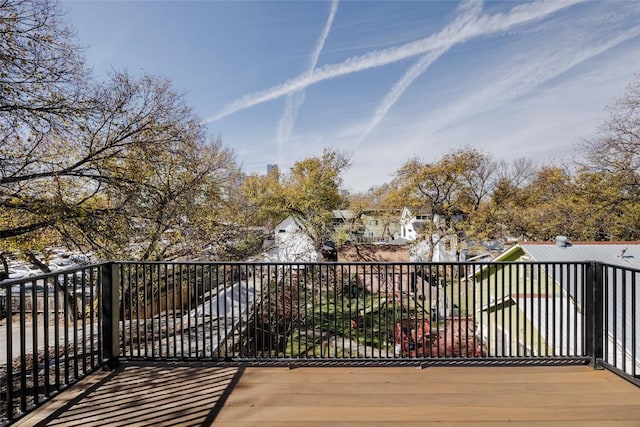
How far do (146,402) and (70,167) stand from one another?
5.62 m

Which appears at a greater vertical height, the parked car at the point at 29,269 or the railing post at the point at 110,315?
the railing post at the point at 110,315

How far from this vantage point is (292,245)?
14883 mm

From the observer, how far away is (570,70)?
29.1 ft

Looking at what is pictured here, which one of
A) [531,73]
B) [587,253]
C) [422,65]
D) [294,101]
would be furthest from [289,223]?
[587,253]

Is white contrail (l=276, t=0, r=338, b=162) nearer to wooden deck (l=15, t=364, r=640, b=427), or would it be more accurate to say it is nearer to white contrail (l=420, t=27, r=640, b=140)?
white contrail (l=420, t=27, r=640, b=140)

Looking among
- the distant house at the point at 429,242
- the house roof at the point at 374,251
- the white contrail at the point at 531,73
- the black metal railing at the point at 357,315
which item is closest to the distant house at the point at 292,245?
the house roof at the point at 374,251

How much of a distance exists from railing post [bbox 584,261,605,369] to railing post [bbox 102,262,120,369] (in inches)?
159

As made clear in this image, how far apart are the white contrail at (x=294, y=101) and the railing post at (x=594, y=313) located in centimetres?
756

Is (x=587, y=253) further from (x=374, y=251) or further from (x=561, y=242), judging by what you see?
(x=374, y=251)

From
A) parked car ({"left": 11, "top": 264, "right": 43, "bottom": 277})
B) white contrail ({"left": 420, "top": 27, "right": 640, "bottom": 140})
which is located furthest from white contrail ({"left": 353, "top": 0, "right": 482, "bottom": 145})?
parked car ({"left": 11, "top": 264, "right": 43, "bottom": 277})

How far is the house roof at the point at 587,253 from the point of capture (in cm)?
614

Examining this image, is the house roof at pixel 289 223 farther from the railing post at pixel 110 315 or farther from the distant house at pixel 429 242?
the railing post at pixel 110 315

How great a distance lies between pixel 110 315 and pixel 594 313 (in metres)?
4.09

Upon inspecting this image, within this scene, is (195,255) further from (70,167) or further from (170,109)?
(170,109)
